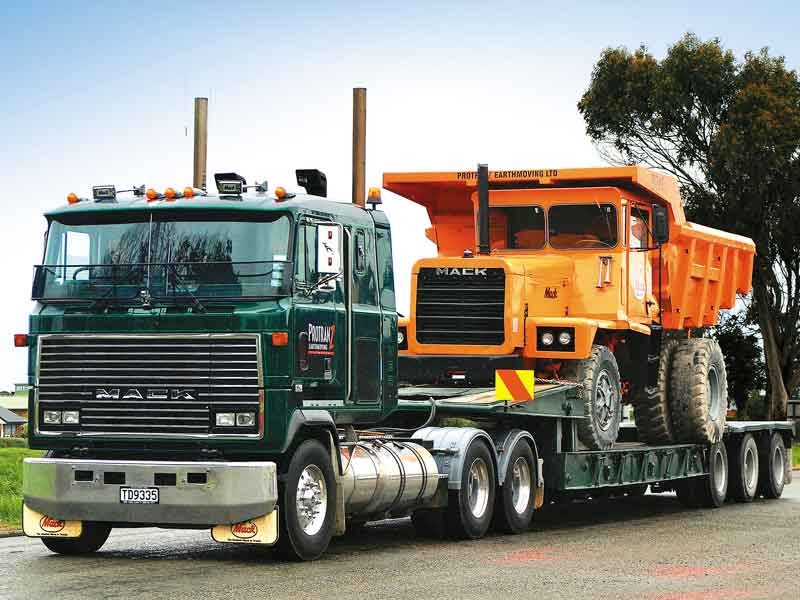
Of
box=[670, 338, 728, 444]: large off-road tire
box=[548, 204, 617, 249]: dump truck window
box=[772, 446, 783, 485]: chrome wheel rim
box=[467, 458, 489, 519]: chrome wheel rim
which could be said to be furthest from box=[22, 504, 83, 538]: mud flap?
box=[772, 446, 783, 485]: chrome wheel rim

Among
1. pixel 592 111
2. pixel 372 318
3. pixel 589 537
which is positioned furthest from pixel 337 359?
pixel 592 111

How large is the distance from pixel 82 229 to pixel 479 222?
6.50 meters

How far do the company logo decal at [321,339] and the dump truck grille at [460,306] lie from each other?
4531 millimetres

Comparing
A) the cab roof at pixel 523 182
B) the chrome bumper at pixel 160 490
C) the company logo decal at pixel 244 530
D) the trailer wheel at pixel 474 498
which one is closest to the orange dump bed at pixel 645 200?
the cab roof at pixel 523 182

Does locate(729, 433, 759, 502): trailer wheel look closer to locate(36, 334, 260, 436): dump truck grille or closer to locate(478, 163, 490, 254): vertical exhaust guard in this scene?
locate(478, 163, 490, 254): vertical exhaust guard

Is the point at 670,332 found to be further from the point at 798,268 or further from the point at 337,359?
the point at 798,268

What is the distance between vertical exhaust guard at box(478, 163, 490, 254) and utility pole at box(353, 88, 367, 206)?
3.81 metres

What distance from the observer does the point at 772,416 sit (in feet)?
167

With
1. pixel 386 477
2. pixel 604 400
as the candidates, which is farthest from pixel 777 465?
pixel 386 477

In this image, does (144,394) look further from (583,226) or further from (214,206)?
(583,226)

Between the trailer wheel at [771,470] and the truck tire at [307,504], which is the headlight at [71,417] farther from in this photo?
the trailer wheel at [771,470]

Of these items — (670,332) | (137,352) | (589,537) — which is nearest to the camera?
(137,352)

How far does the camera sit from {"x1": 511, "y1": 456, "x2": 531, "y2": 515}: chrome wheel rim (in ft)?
56.3

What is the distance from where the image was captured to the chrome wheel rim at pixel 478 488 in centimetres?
1625
